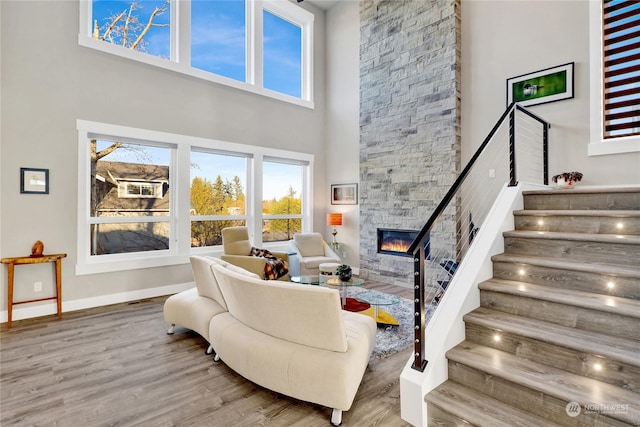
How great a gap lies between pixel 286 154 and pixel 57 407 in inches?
201

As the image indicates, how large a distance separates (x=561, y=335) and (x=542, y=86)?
144 inches

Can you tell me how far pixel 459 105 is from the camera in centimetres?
502

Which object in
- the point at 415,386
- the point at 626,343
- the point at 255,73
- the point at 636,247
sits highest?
the point at 255,73

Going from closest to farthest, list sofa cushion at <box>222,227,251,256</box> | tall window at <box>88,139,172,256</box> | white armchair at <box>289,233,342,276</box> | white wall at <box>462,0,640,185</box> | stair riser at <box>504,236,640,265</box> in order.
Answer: stair riser at <box>504,236,640,265</box>
white wall at <box>462,0,640,185</box>
tall window at <box>88,139,172,256</box>
sofa cushion at <box>222,227,251,256</box>
white armchair at <box>289,233,342,276</box>

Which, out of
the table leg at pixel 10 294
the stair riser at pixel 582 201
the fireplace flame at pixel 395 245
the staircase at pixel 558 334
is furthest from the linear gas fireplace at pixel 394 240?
the table leg at pixel 10 294

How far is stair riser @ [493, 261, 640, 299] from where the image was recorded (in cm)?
204

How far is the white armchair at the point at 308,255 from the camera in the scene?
545cm

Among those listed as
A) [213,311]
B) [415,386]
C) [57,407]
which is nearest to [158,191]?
[213,311]

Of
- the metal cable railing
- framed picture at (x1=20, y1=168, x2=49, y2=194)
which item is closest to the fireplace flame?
the metal cable railing

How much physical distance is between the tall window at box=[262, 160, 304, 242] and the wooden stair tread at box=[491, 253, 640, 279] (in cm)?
455

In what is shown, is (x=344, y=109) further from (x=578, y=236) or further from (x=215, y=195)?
(x=578, y=236)

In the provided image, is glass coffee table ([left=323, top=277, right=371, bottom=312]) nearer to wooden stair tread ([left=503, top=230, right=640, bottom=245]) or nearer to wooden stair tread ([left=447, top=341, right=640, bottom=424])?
wooden stair tread ([left=447, top=341, right=640, bottom=424])

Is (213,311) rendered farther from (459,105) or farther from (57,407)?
(459,105)

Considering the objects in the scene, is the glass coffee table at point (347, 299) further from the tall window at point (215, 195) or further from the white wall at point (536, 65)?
the white wall at point (536, 65)
